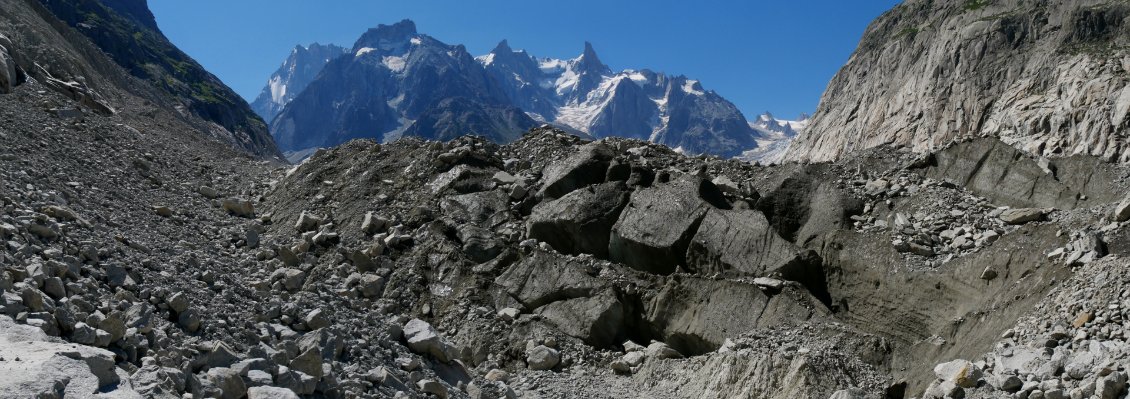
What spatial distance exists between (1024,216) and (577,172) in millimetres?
13663

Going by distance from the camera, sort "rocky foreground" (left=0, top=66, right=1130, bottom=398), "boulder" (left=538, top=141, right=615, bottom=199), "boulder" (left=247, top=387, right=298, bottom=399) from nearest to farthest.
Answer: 1. "boulder" (left=247, top=387, right=298, bottom=399)
2. "rocky foreground" (left=0, top=66, right=1130, bottom=398)
3. "boulder" (left=538, top=141, right=615, bottom=199)

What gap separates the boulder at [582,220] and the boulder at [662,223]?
0.50 meters

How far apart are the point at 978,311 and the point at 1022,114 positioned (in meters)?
60.4

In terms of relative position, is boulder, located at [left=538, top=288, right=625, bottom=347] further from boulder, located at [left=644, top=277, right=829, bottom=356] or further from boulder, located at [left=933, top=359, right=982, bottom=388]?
boulder, located at [left=933, top=359, right=982, bottom=388]

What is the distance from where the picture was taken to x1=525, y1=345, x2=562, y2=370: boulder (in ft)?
67.3

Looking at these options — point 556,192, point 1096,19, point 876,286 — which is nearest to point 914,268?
point 876,286

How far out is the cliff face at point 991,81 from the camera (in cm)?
5944

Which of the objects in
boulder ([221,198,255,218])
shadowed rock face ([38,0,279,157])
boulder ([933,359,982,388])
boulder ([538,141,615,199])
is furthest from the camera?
shadowed rock face ([38,0,279,157])

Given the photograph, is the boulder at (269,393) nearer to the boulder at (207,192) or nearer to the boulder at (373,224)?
the boulder at (373,224)

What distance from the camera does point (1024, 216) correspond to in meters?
22.0

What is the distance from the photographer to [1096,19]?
242 ft

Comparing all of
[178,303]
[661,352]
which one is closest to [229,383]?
[178,303]

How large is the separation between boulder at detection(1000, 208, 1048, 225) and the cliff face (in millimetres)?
32292

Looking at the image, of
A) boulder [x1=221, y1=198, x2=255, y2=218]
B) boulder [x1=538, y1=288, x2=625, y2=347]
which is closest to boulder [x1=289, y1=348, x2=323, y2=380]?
boulder [x1=538, y1=288, x2=625, y2=347]
